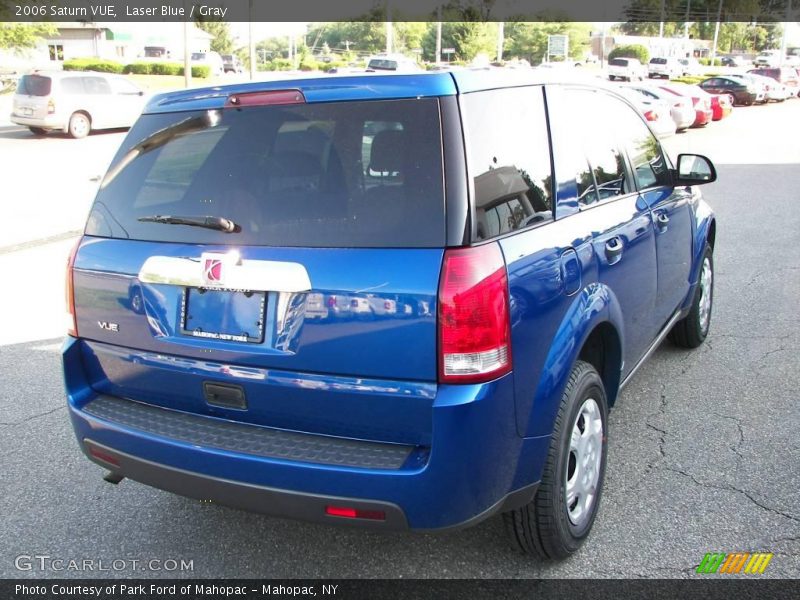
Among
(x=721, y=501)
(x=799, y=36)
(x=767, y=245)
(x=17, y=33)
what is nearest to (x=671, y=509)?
(x=721, y=501)

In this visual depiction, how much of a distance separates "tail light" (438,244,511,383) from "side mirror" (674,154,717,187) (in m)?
2.57

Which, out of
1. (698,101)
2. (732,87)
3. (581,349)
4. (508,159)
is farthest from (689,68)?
(508,159)

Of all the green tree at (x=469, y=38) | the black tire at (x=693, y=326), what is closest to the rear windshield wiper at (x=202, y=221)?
the black tire at (x=693, y=326)

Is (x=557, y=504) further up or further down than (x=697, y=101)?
further down

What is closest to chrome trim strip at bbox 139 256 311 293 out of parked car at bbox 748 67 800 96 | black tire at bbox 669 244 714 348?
black tire at bbox 669 244 714 348

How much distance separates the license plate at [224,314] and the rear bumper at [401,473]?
0.35m

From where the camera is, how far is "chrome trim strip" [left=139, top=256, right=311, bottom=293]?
8.26ft

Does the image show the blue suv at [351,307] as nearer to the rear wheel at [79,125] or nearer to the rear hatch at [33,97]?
the rear hatch at [33,97]

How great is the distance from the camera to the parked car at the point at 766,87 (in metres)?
39.2

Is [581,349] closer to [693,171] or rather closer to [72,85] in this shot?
[693,171]

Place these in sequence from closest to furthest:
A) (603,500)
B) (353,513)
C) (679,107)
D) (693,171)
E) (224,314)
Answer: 1. (353,513)
2. (224,314)
3. (603,500)
4. (693,171)
5. (679,107)

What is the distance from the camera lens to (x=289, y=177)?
2.74m

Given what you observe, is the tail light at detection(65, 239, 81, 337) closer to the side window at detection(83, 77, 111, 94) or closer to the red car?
the side window at detection(83, 77, 111, 94)

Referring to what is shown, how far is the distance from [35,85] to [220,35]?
10456 cm
